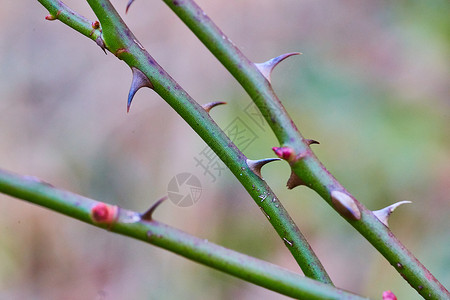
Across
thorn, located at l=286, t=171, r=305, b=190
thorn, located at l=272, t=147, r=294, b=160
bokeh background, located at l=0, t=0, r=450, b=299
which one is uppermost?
thorn, located at l=272, t=147, r=294, b=160

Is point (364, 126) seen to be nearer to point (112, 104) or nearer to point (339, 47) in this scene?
point (339, 47)

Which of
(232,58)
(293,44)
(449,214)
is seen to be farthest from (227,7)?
(232,58)

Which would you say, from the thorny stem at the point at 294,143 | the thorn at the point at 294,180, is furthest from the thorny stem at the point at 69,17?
the thorn at the point at 294,180

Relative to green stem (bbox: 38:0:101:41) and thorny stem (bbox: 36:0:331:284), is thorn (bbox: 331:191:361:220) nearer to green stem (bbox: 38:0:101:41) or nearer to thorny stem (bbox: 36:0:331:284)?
thorny stem (bbox: 36:0:331:284)

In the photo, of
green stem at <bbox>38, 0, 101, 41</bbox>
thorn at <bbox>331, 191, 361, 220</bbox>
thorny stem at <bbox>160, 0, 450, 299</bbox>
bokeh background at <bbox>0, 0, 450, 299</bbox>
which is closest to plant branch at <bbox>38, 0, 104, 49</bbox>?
green stem at <bbox>38, 0, 101, 41</bbox>

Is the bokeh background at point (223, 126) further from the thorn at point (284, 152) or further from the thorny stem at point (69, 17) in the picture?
the thorn at point (284, 152)

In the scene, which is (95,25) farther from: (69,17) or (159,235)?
(159,235)
